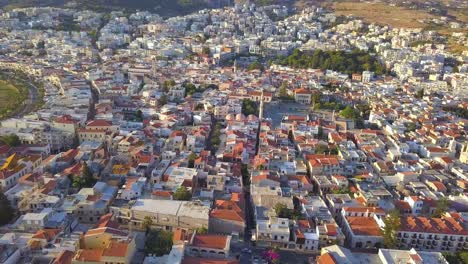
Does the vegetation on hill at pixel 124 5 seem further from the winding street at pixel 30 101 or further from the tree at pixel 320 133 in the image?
the tree at pixel 320 133

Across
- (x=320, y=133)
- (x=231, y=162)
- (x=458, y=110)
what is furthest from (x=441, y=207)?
(x=458, y=110)

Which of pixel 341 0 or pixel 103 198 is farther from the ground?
pixel 341 0

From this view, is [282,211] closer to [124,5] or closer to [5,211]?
[5,211]

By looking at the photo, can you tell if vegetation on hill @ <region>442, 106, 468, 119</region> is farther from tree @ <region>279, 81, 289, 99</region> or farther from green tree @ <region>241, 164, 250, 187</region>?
green tree @ <region>241, 164, 250, 187</region>

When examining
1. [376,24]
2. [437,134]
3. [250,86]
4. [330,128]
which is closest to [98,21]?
[250,86]

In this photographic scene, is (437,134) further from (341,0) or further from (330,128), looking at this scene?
(341,0)

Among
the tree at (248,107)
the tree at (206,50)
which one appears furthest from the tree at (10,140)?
the tree at (206,50)

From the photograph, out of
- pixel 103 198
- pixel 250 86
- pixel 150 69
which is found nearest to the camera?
pixel 103 198
